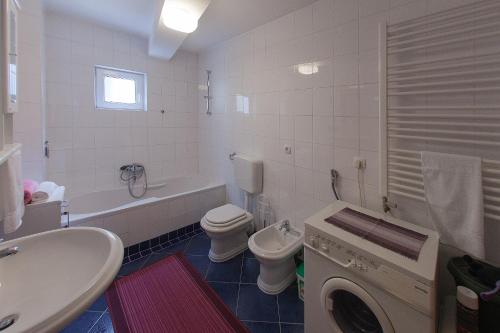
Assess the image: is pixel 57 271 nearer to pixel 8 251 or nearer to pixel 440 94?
pixel 8 251

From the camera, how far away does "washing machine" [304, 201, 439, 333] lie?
937 millimetres

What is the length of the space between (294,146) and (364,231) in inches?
40.2

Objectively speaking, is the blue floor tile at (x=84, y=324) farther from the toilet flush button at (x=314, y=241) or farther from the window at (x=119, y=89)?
the window at (x=119, y=89)

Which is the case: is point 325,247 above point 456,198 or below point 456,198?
below

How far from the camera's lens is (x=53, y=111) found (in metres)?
2.40

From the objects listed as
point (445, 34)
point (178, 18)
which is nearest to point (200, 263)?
point (178, 18)

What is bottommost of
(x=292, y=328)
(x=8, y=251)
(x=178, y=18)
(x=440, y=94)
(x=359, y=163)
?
(x=292, y=328)

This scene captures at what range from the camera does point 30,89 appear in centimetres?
189

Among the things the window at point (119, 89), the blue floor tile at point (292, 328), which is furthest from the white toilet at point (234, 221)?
the window at point (119, 89)

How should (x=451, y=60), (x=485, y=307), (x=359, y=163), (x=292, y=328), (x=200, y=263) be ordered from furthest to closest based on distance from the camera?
1. (x=200, y=263)
2. (x=359, y=163)
3. (x=292, y=328)
4. (x=451, y=60)
5. (x=485, y=307)

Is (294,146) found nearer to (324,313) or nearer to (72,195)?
(324,313)

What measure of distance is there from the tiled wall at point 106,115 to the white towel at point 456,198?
291cm

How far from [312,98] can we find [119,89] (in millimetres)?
2378

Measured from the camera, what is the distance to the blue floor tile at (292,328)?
1498mm
